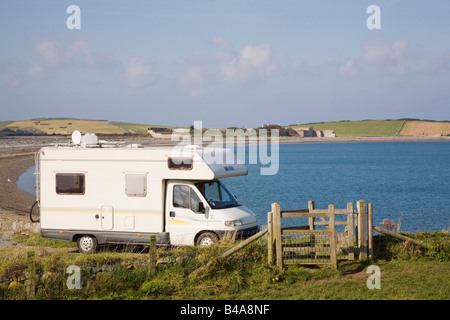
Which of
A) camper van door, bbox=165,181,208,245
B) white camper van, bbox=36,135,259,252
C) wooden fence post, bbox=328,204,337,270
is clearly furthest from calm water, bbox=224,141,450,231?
wooden fence post, bbox=328,204,337,270

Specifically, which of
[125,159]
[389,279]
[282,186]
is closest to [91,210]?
[125,159]

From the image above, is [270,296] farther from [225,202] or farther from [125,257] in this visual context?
[225,202]

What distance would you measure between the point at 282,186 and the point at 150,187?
1569 inches

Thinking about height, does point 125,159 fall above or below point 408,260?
above

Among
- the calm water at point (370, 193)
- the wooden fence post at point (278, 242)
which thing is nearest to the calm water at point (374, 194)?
the calm water at point (370, 193)

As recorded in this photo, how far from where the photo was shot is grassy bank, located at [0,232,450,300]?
959 cm

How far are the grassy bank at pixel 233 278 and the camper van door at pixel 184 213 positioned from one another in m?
2.06

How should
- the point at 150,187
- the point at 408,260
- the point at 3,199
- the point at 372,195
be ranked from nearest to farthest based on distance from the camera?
1. the point at 408,260
2. the point at 150,187
3. the point at 3,199
4. the point at 372,195

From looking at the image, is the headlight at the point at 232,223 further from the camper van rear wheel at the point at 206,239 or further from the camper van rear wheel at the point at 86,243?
the camper van rear wheel at the point at 86,243

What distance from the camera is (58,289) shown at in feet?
31.7

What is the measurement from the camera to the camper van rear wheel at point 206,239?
14.2 metres

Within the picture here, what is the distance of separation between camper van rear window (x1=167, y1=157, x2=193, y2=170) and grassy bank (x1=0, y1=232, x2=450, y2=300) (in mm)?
2763
